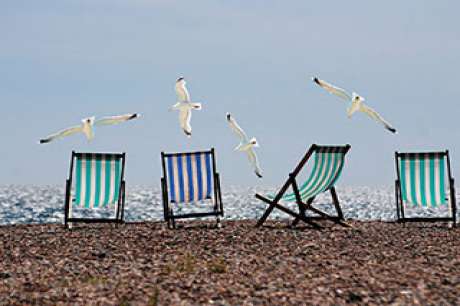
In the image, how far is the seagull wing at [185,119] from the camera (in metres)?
9.01

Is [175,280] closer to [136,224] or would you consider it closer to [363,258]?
[363,258]

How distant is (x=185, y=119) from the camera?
9008 millimetres

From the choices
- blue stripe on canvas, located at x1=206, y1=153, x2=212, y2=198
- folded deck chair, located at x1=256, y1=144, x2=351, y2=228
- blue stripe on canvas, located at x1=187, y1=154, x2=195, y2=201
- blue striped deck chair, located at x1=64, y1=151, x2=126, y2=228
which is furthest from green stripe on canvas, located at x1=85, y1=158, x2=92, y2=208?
folded deck chair, located at x1=256, y1=144, x2=351, y2=228

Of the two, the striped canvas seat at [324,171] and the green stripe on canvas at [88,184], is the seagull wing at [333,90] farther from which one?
the green stripe on canvas at [88,184]

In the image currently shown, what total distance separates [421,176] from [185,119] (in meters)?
2.92

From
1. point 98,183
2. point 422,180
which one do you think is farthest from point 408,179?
point 98,183

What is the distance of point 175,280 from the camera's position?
5578mm

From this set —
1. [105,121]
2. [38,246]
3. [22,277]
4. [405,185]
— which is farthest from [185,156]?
[22,277]

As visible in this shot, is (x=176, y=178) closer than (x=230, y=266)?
No

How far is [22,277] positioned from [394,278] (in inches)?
110

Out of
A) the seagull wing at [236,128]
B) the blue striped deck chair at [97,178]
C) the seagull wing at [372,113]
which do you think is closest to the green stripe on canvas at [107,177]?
the blue striped deck chair at [97,178]

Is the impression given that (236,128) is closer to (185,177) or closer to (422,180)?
(185,177)

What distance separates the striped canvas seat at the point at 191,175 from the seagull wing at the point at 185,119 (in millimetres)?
280

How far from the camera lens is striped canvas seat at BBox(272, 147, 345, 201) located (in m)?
8.80
